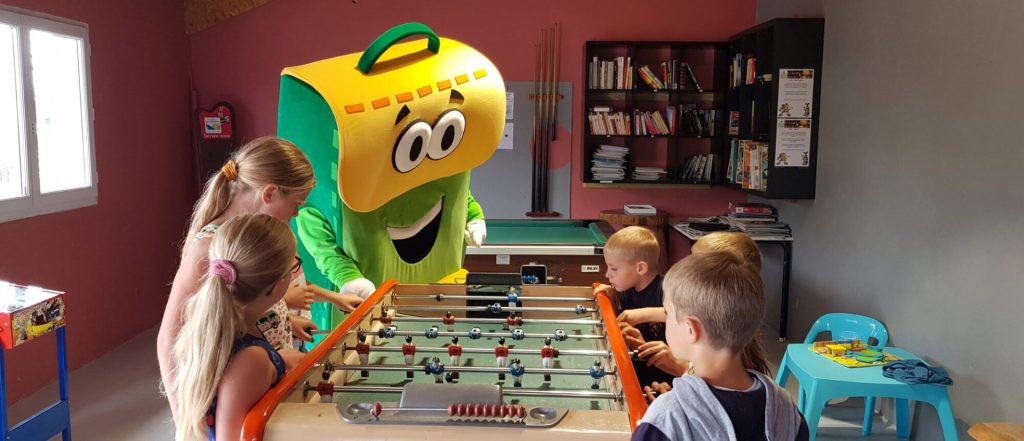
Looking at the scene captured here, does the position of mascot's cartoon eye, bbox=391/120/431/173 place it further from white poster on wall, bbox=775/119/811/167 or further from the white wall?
white poster on wall, bbox=775/119/811/167

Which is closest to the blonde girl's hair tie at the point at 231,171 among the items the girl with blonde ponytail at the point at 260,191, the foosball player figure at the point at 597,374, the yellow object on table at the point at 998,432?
the girl with blonde ponytail at the point at 260,191

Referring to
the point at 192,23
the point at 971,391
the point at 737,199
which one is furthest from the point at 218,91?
the point at 971,391

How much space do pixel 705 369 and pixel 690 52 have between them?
4.51 meters

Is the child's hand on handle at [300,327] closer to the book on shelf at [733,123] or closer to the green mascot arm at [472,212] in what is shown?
the green mascot arm at [472,212]

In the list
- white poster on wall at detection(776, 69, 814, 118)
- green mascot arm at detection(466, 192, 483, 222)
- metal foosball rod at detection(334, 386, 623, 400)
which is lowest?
metal foosball rod at detection(334, 386, 623, 400)

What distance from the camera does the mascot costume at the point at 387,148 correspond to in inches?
93.3

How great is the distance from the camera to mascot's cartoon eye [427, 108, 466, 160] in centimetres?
254

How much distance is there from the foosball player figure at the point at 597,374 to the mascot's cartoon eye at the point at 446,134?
1052 millimetres

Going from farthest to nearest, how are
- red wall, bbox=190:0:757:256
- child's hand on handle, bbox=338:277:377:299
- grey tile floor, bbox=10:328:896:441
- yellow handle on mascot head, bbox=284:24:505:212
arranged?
red wall, bbox=190:0:757:256, grey tile floor, bbox=10:328:896:441, child's hand on handle, bbox=338:277:377:299, yellow handle on mascot head, bbox=284:24:505:212

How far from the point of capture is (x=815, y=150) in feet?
14.4

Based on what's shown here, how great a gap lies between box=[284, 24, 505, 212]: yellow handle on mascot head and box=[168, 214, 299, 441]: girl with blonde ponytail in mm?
869

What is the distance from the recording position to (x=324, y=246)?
256 centimetres

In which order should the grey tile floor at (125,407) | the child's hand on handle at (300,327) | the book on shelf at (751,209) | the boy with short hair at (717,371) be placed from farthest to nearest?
the book on shelf at (751,209) → the grey tile floor at (125,407) → the child's hand on handle at (300,327) → the boy with short hair at (717,371)

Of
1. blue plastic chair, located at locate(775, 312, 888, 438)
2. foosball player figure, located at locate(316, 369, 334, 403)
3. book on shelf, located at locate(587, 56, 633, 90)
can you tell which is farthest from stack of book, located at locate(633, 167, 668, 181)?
foosball player figure, located at locate(316, 369, 334, 403)
